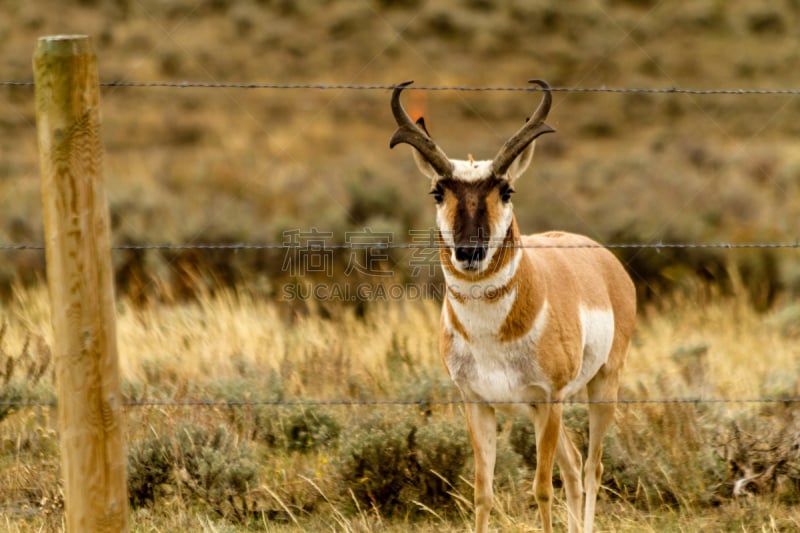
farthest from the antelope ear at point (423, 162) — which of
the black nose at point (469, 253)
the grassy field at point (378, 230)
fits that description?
the grassy field at point (378, 230)

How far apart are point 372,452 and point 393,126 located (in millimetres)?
23240

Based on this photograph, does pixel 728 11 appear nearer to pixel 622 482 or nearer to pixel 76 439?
pixel 622 482

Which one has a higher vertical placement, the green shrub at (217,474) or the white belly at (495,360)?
the white belly at (495,360)

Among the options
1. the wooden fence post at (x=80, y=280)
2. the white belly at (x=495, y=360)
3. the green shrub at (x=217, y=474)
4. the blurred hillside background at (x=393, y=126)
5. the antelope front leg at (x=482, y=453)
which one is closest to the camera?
the wooden fence post at (x=80, y=280)

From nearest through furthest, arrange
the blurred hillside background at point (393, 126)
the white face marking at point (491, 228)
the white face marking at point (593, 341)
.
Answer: the white face marking at point (491, 228) < the white face marking at point (593, 341) < the blurred hillside background at point (393, 126)

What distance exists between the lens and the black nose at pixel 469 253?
14.9 feet

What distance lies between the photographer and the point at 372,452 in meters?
5.74

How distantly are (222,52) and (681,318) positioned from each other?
26369mm

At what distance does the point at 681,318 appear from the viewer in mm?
9703

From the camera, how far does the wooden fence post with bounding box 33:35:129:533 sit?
361cm

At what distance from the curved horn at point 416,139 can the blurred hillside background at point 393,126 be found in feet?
18.0

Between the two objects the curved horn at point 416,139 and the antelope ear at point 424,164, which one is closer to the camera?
the curved horn at point 416,139

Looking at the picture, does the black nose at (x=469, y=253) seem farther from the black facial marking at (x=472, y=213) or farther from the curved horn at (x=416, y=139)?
the curved horn at (x=416, y=139)

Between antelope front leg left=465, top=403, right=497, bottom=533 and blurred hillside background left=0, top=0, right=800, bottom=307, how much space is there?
530 centimetres
